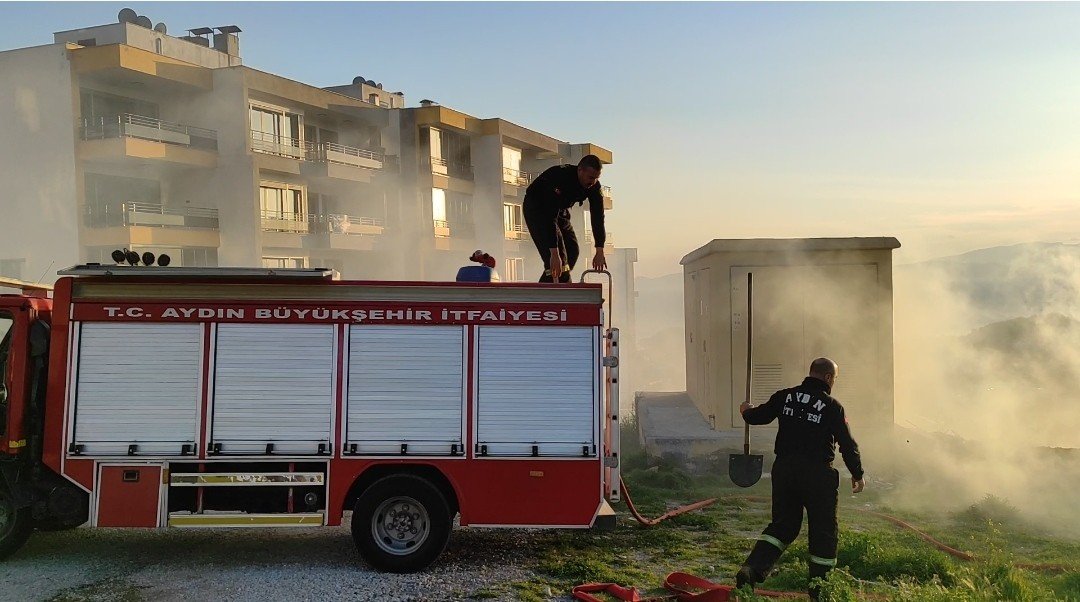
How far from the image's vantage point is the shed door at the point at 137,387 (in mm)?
7004

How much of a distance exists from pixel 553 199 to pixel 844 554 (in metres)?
4.27

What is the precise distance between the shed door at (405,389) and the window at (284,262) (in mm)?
21011

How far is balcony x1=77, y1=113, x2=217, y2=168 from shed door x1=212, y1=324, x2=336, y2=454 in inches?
695

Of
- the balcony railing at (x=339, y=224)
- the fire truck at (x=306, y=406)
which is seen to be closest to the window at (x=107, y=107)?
the balcony railing at (x=339, y=224)

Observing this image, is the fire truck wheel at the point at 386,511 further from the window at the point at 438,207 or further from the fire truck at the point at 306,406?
the window at the point at 438,207

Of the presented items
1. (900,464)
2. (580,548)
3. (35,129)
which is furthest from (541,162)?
(580,548)

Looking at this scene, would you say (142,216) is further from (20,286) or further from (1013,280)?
(1013,280)

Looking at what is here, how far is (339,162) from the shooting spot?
30.0 metres

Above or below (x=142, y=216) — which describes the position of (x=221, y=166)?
above

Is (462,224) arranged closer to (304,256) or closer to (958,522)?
(304,256)

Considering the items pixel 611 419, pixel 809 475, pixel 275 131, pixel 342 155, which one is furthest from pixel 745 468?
pixel 342 155

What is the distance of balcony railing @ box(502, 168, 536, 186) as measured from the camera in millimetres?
38469

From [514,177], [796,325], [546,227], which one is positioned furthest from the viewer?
[514,177]

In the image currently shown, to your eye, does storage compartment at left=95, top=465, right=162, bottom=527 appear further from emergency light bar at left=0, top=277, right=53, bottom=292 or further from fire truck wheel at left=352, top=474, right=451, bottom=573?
emergency light bar at left=0, top=277, right=53, bottom=292
